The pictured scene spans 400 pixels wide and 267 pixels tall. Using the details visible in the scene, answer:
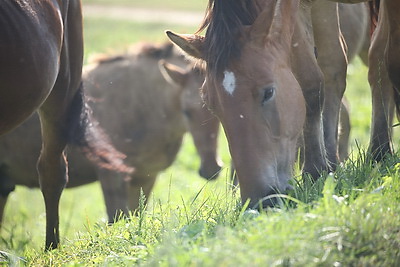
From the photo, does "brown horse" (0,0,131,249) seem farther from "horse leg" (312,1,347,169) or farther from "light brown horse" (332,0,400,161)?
"light brown horse" (332,0,400,161)

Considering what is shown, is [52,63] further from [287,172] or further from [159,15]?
[159,15]

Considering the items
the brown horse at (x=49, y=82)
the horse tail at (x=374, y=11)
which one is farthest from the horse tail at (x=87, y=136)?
the horse tail at (x=374, y=11)

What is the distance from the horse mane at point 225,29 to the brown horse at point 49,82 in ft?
3.52

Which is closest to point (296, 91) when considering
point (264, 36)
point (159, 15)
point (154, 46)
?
point (264, 36)

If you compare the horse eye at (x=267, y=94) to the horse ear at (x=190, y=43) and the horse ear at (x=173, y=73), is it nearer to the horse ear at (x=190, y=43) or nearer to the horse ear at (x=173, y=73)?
the horse ear at (x=190, y=43)

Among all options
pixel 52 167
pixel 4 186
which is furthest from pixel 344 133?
pixel 4 186

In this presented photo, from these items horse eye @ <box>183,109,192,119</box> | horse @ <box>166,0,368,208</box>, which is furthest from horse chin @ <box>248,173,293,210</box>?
horse eye @ <box>183,109,192,119</box>

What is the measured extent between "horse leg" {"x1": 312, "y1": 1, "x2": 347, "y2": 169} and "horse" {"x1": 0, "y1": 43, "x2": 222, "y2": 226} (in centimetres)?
302

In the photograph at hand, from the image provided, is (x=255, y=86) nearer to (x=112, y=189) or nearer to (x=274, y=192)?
(x=274, y=192)

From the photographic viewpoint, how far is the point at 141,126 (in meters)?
9.09

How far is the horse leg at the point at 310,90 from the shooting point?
16.3ft

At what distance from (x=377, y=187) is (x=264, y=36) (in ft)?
3.71

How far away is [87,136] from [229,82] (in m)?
2.22

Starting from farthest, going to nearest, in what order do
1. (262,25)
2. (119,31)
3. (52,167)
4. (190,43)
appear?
(119,31) < (52,167) < (190,43) < (262,25)
